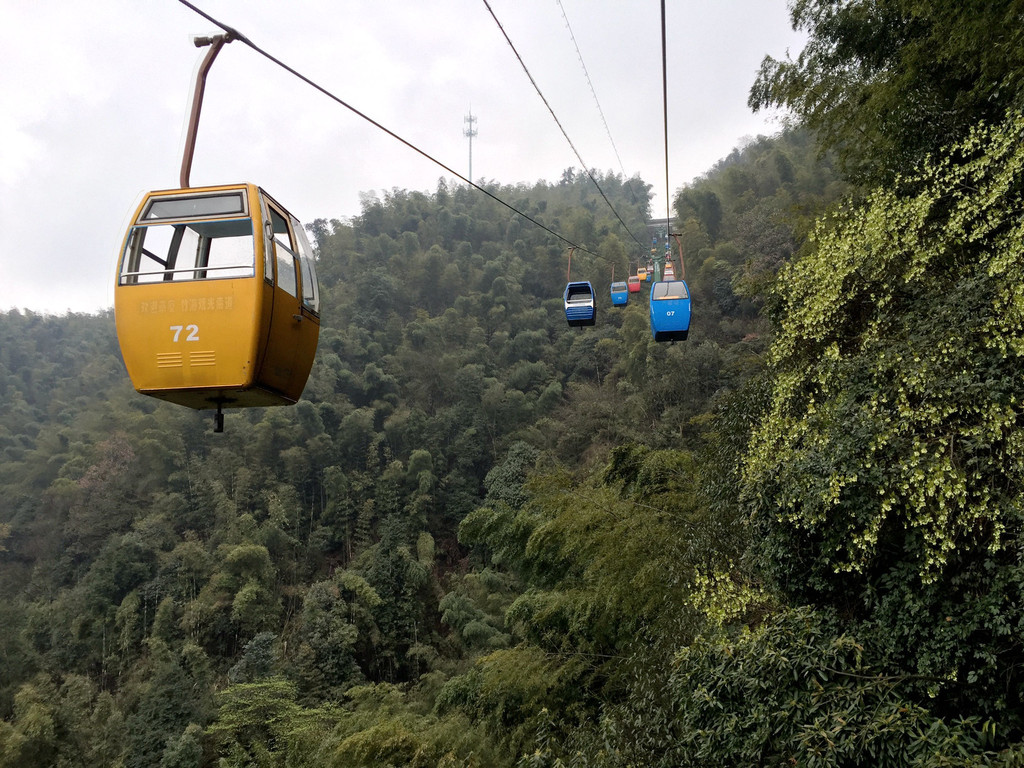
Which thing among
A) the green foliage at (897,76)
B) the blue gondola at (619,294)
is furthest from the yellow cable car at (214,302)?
the blue gondola at (619,294)

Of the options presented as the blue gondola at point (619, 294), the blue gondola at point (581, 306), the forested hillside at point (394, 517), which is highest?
the blue gondola at point (619, 294)

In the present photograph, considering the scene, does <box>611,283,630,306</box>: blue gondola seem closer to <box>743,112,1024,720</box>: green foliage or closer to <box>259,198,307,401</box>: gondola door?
<box>743,112,1024,720</box>: green foliage

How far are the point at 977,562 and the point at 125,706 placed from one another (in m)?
21.1

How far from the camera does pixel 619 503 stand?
6.77m

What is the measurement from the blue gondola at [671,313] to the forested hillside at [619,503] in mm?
1180

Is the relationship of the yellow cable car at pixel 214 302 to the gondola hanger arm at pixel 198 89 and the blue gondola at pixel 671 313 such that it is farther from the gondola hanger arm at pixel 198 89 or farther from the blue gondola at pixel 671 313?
the blue gondola at pixel 671 313

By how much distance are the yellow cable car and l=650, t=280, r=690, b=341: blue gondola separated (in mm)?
5392

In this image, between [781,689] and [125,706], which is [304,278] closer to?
[781,689]

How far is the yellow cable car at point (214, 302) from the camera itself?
3.03 m

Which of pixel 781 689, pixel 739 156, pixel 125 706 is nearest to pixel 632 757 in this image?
pixel 781 689

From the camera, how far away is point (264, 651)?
685 inches

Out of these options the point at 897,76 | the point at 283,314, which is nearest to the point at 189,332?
the point at 283,314

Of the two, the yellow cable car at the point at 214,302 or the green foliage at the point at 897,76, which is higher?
the green foliage at the point at 897,76

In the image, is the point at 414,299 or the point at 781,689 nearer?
the point at 781,689
